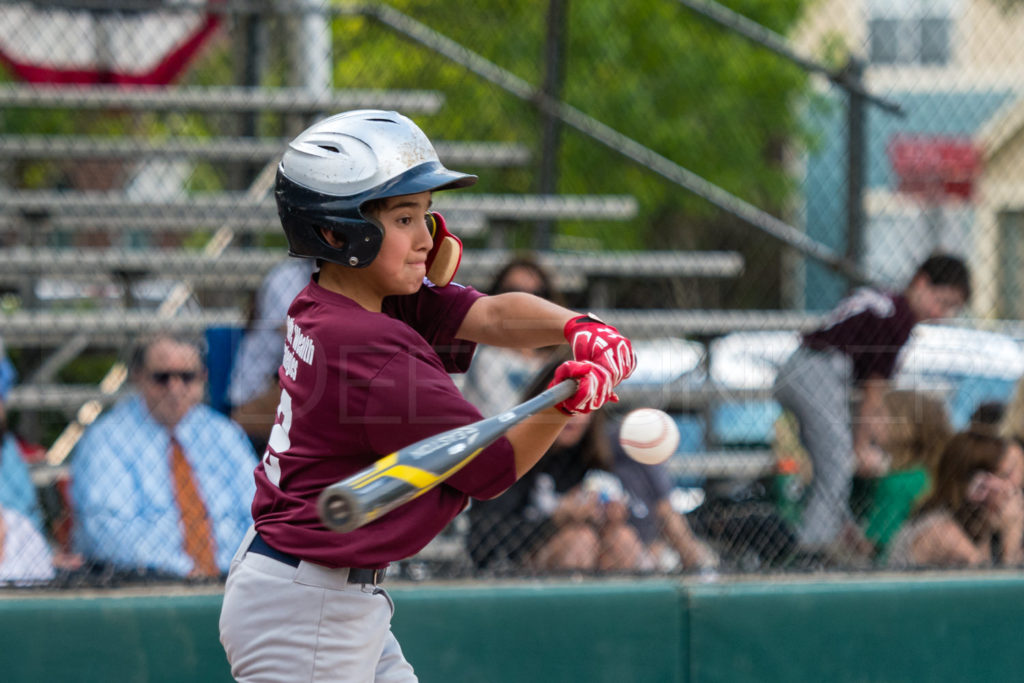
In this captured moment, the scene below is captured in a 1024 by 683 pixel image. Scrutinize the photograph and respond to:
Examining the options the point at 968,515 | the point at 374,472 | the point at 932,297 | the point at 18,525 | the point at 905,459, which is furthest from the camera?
the point at 932,297

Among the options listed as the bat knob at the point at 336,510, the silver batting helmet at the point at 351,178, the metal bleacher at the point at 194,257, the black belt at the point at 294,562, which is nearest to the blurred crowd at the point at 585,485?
the metal bleacher at the point at 194,257

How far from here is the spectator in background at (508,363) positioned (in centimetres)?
385

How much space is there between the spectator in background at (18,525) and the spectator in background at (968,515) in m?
2.44

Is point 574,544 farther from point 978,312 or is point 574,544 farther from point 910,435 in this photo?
point 978,312

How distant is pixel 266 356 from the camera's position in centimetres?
391

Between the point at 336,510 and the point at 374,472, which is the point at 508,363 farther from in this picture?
the point at 336,510

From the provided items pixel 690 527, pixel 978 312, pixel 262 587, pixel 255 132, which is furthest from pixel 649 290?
pixel 262 587

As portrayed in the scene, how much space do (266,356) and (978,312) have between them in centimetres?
388

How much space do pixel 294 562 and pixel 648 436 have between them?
2.31ft

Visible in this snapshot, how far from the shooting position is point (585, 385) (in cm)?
214

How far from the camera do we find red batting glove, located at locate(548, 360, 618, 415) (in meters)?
2.14

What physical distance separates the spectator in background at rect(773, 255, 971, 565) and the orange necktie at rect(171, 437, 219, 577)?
1825mm

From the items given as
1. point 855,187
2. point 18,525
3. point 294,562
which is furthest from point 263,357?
point 855,187

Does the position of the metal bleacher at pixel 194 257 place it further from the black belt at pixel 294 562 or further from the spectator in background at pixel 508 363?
the black belt at pixel 294 562
